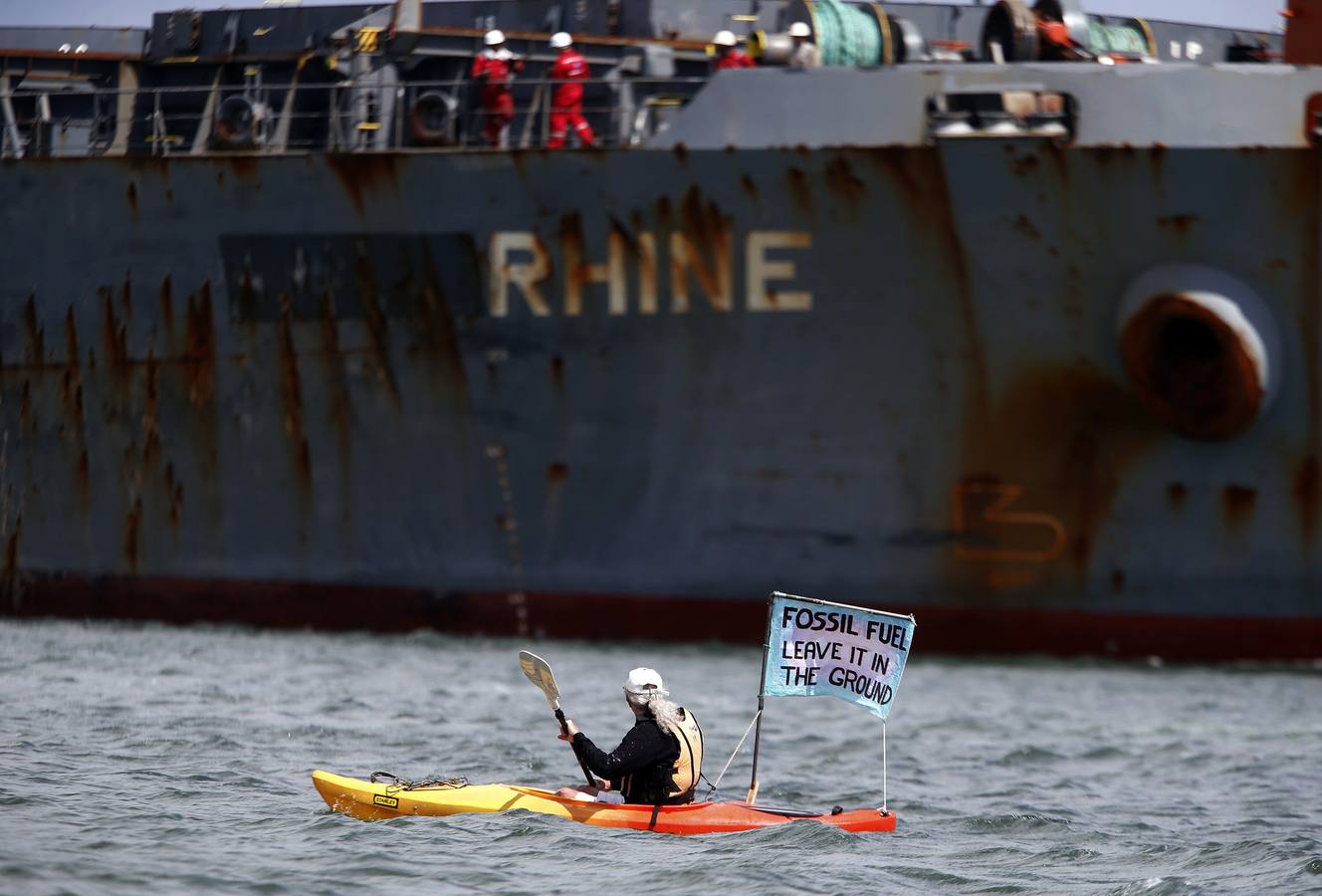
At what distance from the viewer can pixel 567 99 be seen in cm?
2231

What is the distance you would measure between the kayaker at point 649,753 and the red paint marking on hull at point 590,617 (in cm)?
786

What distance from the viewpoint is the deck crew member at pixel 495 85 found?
72.6ft

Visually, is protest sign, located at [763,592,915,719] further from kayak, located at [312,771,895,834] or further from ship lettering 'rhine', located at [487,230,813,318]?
ship lettering 'rhine', located at [487,230,813,318]

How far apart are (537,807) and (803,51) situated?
1113 centimetres

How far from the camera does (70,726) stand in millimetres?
15984

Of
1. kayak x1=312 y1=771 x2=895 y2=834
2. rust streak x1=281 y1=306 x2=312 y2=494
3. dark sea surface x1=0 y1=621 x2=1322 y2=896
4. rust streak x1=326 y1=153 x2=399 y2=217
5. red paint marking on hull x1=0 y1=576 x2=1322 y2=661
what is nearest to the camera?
dark sea surface x1=0 y1=621 x2=1322 y2=896

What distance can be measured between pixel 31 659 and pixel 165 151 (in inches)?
264

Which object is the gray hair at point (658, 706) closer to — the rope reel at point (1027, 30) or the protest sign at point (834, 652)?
the protest sign at point (834, 652)

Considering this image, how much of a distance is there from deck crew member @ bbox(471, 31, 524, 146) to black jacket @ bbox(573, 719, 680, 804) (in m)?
10.4

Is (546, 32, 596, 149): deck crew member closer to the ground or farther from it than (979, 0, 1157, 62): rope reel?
closer to the ground

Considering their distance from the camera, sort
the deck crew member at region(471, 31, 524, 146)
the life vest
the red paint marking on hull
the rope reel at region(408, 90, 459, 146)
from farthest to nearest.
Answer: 1. the deck crew member at region(471, 31, 524, 146)
2. the rope reel at region(408, 90, 459, 146)
3. the red paint marking on hull
4. the life vest

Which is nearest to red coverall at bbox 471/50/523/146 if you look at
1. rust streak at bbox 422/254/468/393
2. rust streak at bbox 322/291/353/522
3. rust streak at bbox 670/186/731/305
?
rust streak at bbox 422/254/468/393

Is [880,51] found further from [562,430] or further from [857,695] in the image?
[857,695]

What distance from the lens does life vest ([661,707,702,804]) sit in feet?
44.6
